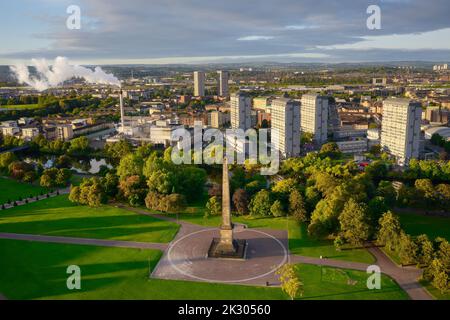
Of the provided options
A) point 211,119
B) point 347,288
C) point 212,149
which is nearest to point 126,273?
point 347,288

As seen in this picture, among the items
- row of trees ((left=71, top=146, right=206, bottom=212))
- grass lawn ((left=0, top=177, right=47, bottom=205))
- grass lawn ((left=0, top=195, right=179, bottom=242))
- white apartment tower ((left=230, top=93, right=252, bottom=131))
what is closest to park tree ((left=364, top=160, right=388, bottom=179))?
row of trees ((left=71, top=146, right=206, bottom=212))

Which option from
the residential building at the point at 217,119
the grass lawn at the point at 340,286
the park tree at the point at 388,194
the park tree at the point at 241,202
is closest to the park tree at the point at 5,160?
the park tree at the point at 241,202

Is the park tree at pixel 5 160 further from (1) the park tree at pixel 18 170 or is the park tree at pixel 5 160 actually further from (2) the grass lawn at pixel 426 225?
(2) the grass lawn at pixel 426 225

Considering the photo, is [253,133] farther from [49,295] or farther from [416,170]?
[49,295]

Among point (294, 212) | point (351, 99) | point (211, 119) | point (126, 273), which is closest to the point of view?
point (126, 273)

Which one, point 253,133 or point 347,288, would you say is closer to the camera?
point 347,288
